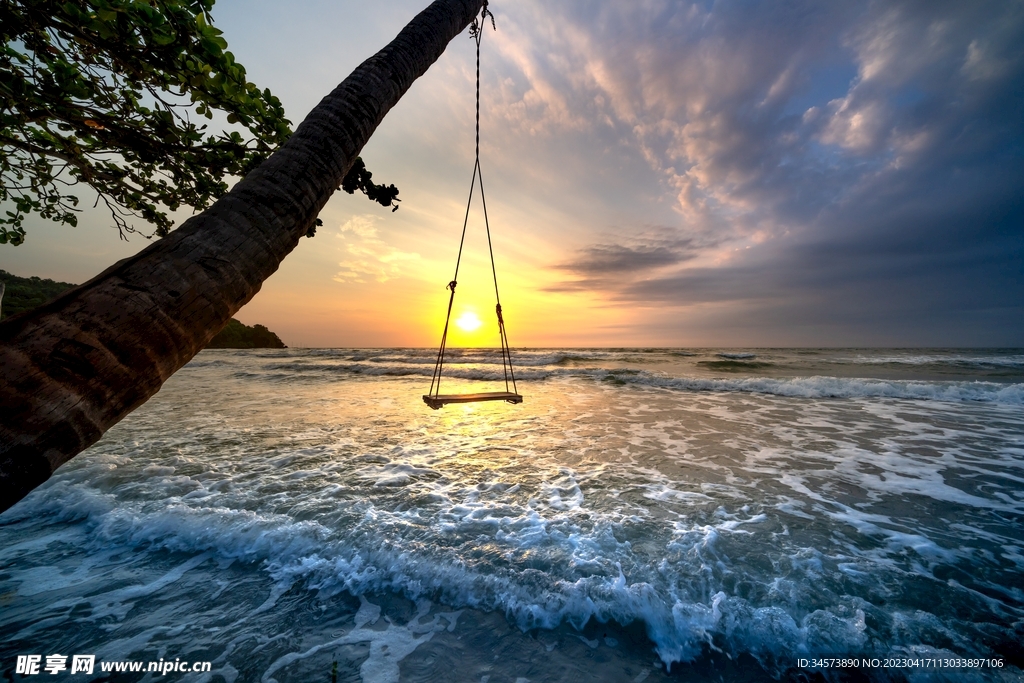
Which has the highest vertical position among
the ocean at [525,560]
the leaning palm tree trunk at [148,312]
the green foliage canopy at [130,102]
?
the green foliage canopy at [130,102]

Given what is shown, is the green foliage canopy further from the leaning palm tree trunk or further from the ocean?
the ocean

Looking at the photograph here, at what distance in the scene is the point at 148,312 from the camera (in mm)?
1355

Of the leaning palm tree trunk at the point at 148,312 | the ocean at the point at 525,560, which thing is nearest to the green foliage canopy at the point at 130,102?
the leaning palm tree trunk at the point at 148,312

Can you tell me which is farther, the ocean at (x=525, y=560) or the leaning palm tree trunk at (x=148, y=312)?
the ocean at (x=525, y=560)

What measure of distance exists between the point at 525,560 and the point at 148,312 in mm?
3642

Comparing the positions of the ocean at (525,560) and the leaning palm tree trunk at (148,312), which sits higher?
the leaning palm tree trunk at (148,312)

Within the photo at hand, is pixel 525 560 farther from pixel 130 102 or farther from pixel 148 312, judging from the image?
pixel 130 102

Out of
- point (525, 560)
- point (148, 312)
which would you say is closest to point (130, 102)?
point (148, 312)

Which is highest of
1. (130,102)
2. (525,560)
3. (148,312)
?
(130,102)

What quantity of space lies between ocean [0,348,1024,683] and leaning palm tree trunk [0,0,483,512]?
8.48ft

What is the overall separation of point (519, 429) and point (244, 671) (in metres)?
6.72

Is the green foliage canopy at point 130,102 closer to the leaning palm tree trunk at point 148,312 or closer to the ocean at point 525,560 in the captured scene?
the leaning palm tree trunk at point 148,312

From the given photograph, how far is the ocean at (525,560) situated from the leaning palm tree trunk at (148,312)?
2584 millimetres

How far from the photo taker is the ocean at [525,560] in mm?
2854
